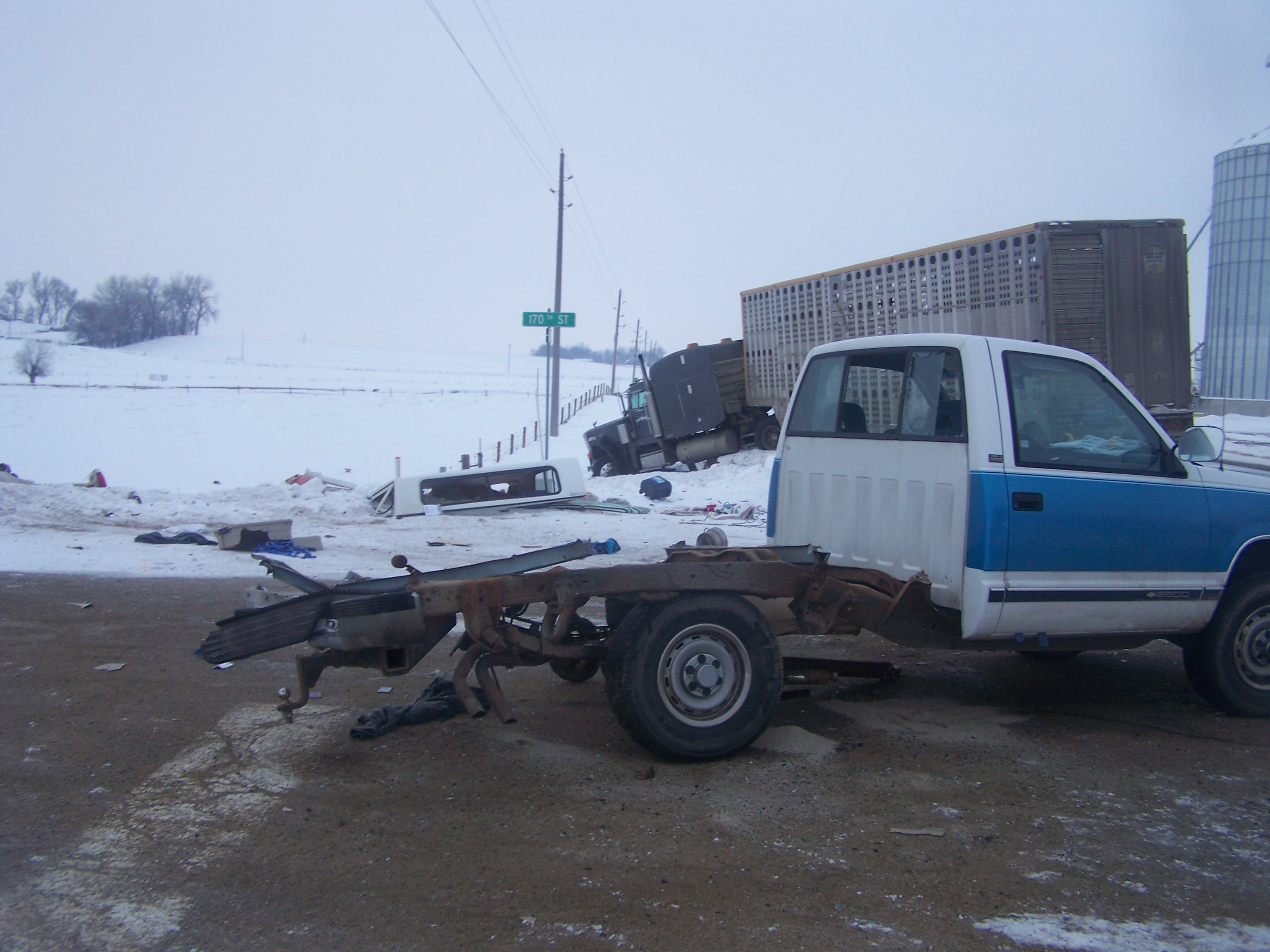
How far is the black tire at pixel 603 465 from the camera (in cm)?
2405

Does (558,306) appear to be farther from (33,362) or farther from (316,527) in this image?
(33,362)

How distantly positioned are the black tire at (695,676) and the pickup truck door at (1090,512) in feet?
4.28

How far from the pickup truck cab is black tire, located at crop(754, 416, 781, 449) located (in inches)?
651

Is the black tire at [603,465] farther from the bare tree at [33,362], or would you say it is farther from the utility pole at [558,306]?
the bare tree at [33,362]

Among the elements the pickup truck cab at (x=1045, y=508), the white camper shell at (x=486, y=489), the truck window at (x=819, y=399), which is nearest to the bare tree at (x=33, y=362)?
the white camper shell at (x=486, y=489)

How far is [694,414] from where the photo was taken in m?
22.4

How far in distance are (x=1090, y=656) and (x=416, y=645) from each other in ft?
17.4

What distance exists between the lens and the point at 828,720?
528 centimetres

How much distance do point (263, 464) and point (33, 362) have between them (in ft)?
148

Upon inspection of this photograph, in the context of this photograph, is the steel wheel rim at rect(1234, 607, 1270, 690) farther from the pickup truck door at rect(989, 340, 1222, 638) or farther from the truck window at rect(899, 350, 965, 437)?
the truck window at rect(899, 350, 965, 437)

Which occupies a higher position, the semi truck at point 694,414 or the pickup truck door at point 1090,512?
the semi truck at point 694,414

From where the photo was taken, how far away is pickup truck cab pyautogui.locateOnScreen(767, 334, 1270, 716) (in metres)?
4.73

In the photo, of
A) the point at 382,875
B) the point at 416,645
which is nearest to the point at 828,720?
the point at 416,645

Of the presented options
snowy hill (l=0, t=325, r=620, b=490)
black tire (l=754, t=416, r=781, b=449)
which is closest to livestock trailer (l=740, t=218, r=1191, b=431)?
black tire (l=754, t=416, r=781, b=449)
